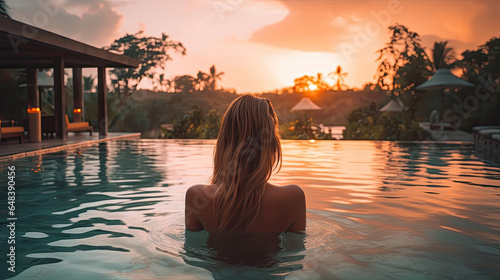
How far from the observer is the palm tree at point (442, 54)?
35.2m

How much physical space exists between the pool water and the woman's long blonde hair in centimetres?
36

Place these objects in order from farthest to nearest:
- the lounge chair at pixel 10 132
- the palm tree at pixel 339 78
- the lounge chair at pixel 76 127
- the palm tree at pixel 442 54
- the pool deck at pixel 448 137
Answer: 1. the palm tree at pixel 339 78
2. the palm tree at pixel 442 54
3. the lounge chair at pixel 76 127
4. the pool deck at pixel 448 137
5. the lounge chair at pixel 10 132

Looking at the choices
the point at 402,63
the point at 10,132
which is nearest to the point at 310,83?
the point at 402,63

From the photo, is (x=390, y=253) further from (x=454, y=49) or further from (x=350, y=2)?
(x=454, y=49)

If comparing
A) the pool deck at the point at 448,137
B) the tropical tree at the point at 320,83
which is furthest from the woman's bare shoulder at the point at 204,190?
the tropical tree at the point at 320,83

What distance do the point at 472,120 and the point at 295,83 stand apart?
27.6 m

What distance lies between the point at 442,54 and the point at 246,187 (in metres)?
36.5

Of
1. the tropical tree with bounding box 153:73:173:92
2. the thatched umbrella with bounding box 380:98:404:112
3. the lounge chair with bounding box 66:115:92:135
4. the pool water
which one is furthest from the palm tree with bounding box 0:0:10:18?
the thatched umbrella with bounding box 380:98:404:112

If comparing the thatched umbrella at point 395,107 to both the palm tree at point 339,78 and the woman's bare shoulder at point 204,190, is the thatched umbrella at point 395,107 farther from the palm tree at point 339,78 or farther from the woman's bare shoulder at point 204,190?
the woman's bare shoulder at point 204,190

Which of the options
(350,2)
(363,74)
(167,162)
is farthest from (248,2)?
(167,162)

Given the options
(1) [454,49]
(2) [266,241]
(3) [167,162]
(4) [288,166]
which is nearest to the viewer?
(2) [266,241]

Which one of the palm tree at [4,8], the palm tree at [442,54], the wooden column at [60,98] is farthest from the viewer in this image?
the palm tree at [442,54]

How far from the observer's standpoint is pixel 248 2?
23891mm

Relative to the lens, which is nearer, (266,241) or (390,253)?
(266,241)
